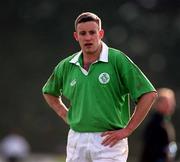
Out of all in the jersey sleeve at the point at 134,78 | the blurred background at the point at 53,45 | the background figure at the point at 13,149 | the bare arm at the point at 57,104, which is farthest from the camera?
the blurred background at the point at 53,45

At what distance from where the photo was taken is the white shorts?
836 cm

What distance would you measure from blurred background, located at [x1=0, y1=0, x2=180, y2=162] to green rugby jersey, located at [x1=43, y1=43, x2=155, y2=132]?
78.6 ft

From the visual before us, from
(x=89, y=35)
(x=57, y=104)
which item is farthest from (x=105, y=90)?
(x=57, y=104)

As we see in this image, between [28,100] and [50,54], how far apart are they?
183 centimetres

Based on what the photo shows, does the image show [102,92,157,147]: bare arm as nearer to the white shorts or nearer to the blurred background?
the white shorts

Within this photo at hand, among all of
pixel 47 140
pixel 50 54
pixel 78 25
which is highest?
pixel 78 25

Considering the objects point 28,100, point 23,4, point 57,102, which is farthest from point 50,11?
point 57,102

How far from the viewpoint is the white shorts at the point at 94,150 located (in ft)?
27.4

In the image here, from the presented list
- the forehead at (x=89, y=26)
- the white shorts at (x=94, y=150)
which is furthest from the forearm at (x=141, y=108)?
the forehead at (x=89, y=26)

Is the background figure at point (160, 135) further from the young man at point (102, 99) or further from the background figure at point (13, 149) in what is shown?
the background figure at point (13, 149)

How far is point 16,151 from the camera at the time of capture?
84.7 ft

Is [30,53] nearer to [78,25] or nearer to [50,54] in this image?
[50,54]

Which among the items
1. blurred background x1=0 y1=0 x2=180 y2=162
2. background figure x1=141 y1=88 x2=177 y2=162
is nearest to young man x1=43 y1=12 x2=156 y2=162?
background figure x1=141 y1=88 x2=177 y2=162

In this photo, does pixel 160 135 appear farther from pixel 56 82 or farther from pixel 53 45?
pixel 53 45
